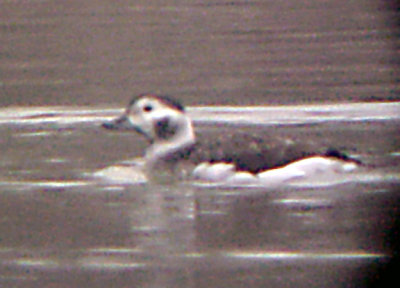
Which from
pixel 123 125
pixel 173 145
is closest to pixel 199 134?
pixel 123 125

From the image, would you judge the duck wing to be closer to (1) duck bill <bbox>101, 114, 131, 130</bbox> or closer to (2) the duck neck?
(2) the duck neck

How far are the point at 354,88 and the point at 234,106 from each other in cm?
100

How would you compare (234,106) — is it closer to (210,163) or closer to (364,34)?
(364,34)

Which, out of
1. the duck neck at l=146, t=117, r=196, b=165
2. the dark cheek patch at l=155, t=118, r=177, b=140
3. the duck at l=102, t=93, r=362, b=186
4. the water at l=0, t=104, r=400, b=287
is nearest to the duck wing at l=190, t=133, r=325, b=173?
the duck at l=102, t=93, r=362, b=186

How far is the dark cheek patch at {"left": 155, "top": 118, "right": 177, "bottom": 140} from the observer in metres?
5.95

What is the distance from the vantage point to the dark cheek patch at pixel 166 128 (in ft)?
19.5

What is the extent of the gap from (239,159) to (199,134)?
1677mm

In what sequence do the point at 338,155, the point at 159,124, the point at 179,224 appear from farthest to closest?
the point at 159,124, the point at 338,155, the point at 179,224

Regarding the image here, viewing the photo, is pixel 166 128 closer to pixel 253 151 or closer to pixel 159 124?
pixel 159 124

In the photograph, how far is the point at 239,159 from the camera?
5.34m

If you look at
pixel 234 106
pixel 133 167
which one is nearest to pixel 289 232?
pixel 133 167

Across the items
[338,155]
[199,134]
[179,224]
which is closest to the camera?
[179,224]

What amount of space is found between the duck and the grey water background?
4.3 inches

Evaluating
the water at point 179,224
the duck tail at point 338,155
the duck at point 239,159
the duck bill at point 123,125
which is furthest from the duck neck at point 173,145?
the duck tail at point 338,155
